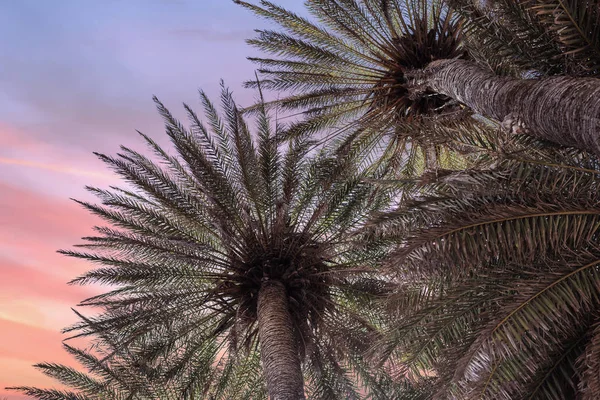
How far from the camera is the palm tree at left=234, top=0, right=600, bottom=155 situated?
4953 mm

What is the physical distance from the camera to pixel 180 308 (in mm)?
9352

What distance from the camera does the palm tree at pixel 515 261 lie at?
192 inches

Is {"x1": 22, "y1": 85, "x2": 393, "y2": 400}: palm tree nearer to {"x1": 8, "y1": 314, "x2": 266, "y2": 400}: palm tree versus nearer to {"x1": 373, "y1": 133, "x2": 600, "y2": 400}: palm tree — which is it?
{"x1": 8, "y1": 314, "x2": 266, "y2": 400}: palm tree

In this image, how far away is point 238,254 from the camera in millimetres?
9312

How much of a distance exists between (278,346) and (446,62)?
443 centimetres

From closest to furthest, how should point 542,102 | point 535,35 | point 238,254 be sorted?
point 542,102, point 535,35, point 238,254

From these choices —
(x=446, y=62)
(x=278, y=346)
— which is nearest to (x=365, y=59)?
(x=446, y=62)

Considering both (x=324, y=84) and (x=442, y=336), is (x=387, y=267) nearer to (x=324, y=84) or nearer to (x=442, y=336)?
(x=442, y=336)

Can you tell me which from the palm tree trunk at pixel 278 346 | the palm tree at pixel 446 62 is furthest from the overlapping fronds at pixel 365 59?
the palm tree trunk at pixel 278 346

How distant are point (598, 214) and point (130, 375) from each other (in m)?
7.77

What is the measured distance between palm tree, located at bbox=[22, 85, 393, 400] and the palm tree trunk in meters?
0.09

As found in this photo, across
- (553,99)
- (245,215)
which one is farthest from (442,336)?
(245,215)

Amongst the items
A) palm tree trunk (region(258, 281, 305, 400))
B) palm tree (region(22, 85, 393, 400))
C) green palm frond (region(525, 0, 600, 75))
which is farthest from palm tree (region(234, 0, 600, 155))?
palm tree trunk (region(258, 281, 305, 400))

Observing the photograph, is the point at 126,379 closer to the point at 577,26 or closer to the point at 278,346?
the point at 278,346
